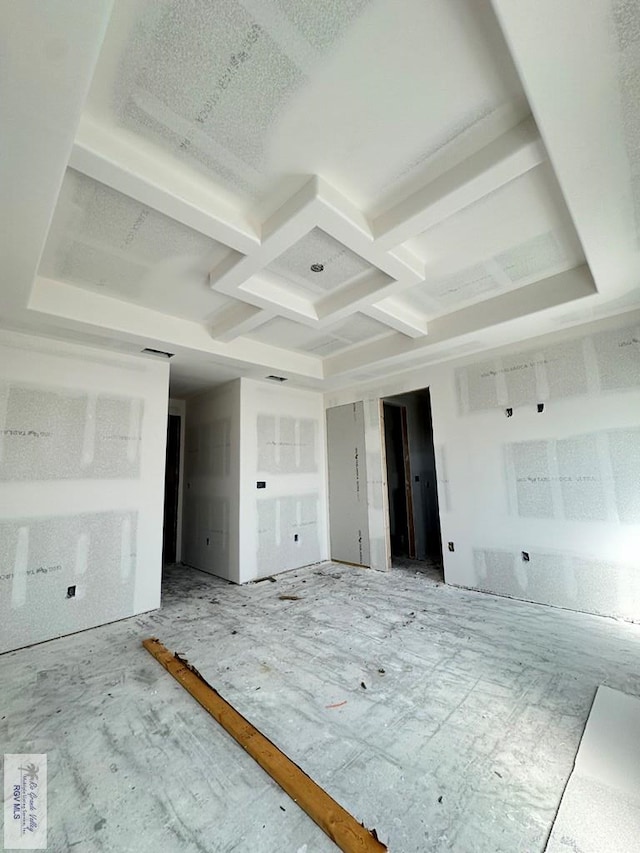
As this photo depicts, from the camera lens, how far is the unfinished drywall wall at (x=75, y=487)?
113 inches

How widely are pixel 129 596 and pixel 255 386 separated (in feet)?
9.33

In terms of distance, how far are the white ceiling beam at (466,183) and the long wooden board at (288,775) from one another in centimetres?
282

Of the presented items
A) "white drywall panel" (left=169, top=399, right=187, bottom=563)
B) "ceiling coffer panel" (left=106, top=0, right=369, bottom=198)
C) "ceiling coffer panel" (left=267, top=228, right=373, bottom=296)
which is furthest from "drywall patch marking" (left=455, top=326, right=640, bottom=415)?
"white drywall panel" (left=169, top=399, right=187, bottom=563)

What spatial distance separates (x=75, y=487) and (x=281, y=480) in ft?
8.16

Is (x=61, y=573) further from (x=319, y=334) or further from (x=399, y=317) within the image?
(x=399, y=317)

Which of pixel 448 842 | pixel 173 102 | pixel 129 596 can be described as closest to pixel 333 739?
pixel 448 842

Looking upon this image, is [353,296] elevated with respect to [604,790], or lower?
elevated

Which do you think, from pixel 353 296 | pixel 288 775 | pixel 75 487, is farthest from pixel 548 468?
pixel 75 487

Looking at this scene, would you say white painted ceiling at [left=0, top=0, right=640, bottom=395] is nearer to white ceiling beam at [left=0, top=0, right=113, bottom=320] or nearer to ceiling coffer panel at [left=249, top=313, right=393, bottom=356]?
white ceiling beam at [left=0, top=0, right=113, bottom=320]

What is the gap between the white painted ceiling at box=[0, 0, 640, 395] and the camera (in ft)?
4.01

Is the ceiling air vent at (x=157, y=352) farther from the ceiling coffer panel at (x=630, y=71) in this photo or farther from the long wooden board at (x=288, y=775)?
the ceiling coffer panel at (x=630, y=71)

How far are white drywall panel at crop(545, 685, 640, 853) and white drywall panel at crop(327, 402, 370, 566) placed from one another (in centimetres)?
337

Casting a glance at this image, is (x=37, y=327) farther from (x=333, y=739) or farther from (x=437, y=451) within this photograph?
(x=437, y=451)

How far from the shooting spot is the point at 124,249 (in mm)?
2412
